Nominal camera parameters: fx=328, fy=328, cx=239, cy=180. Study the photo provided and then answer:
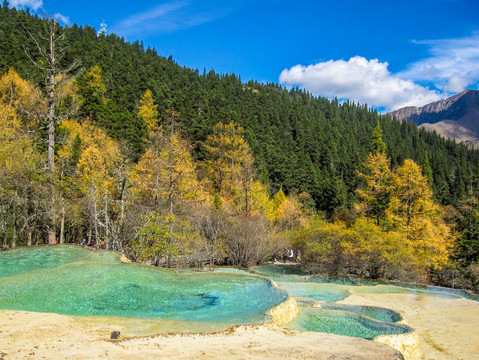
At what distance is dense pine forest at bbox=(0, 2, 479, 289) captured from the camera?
18.3 meters

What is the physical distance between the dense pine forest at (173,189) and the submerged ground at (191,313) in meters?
4.76

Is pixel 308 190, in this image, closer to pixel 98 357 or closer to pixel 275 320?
pixel 275 320

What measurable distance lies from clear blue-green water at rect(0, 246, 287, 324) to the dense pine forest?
436 centimetres

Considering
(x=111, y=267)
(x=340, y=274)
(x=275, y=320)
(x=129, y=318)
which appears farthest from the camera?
(x=340, y=274)

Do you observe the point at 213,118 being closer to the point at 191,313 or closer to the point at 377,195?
the point at 377,195

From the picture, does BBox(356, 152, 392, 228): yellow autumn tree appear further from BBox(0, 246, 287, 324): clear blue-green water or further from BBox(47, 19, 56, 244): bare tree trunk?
BBox(47, 19, 56, 244): bare tree trunk

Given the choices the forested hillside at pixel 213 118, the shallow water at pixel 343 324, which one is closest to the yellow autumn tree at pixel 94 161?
the forested hillside at pixel 213 118

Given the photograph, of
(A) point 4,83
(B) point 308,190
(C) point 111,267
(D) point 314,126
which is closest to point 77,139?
(A) point 4,83

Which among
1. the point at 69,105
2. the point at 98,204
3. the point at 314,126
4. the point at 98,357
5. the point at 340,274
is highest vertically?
the point at 314,126

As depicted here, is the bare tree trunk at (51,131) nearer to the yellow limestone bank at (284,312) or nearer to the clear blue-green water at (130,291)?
the clear blue-green water at (130,291)

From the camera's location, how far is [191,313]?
869 centimetres

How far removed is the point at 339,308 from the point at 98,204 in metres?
18.1

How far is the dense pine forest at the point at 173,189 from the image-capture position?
18.3m

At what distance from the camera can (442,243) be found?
24.1 meters
